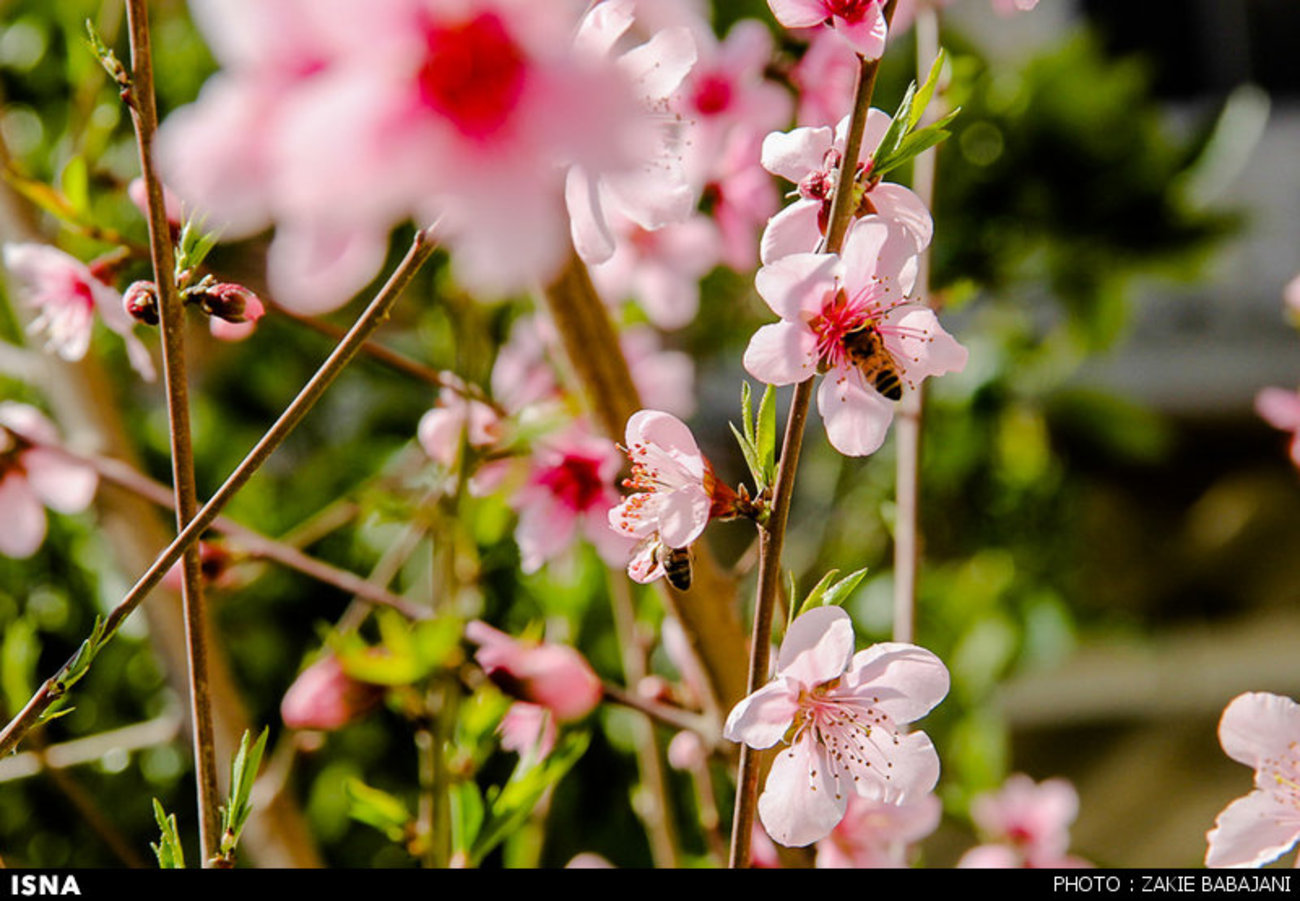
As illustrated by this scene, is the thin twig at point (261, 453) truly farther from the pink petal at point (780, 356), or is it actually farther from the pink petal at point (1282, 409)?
the pink petal at point (1282, 409)

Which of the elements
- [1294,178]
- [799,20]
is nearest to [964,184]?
[799,20]

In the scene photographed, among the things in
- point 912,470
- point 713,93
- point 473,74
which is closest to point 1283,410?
point 912,470

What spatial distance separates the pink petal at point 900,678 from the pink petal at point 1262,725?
10 cm

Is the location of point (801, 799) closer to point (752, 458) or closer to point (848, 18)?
point (752, 458)

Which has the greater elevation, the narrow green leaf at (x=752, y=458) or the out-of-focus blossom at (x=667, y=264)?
the out-of-focus blossom at (x=667, y=264)

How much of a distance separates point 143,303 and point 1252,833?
0.37 meters

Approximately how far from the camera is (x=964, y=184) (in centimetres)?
106

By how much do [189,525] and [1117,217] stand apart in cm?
105

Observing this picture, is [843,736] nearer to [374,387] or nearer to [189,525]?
[189,525]

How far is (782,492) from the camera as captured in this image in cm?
29

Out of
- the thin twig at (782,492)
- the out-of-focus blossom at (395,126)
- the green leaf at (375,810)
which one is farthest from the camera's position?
the green leaf at (375,810)

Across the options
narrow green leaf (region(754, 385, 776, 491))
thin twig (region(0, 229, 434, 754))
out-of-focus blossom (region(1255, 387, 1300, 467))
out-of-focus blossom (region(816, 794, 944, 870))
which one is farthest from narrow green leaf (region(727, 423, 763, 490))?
out-of-focus blossom (region(1255, 387, 1300, 467))

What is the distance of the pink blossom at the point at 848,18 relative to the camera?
30 cm

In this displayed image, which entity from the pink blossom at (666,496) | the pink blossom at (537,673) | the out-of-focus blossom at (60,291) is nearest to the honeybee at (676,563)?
the pink blossom at (666,496)
